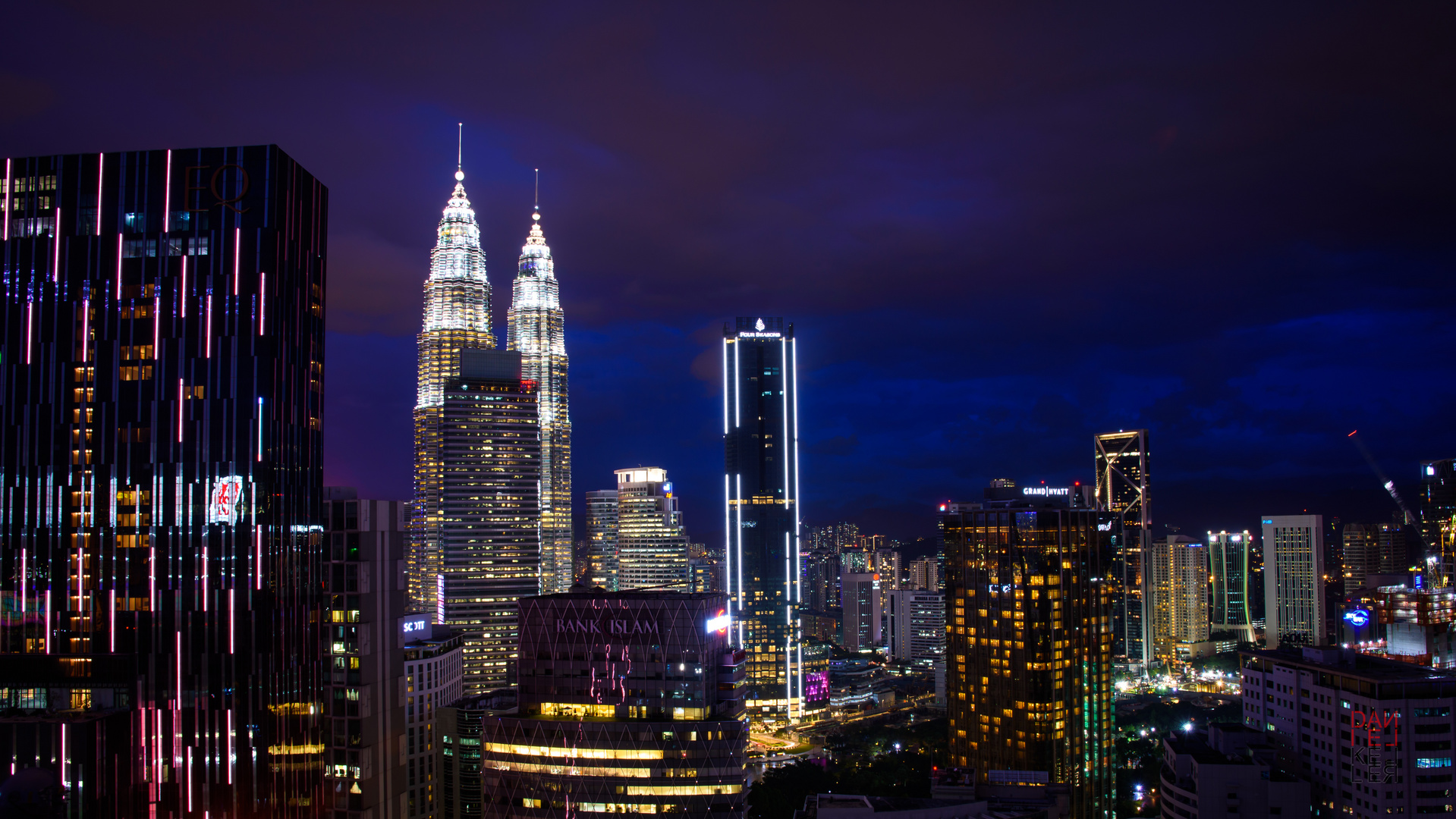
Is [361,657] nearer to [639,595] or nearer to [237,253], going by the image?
[639,595]

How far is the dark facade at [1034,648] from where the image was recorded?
363ft

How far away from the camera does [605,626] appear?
7881 cm

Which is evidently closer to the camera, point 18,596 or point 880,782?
point 18,596

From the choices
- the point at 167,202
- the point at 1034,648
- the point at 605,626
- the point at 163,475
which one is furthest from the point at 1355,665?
the point at 167,202

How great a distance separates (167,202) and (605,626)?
155 ft

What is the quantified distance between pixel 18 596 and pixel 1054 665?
10059 cm

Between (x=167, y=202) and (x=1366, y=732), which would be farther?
(x=1366, y=732)

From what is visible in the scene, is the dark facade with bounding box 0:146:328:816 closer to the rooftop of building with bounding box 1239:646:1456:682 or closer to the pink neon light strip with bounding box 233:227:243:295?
the pink neon light strip with bounding box 233:227:243:295

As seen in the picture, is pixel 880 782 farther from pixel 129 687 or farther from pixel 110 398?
pixel 110 398

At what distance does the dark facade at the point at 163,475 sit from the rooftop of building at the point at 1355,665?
86.2m

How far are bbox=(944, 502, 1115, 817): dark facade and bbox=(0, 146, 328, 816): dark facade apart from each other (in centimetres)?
7379

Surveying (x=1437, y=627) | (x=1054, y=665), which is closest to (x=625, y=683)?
(x=1054, y=665)

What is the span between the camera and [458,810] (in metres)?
103

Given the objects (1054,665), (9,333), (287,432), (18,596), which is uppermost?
(9,333)
